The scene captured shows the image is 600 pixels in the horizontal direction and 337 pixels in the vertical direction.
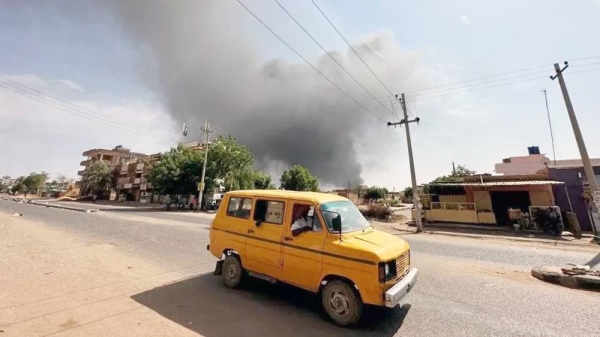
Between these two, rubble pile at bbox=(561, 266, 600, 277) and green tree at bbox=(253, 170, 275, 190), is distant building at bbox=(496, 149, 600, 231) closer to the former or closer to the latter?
rubble pile at bbox=(561, 266, 600, 277)

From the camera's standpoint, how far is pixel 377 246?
4254 mm

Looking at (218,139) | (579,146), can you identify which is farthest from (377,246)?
(218,139)

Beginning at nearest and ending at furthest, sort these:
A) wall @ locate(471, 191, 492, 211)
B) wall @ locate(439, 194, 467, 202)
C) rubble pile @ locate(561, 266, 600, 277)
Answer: rubble pile @ locate(561, 266, 600, 277) → wall @ locate(471, 191, 492, 211) → wall @ locate(439, 194, 467, 202)

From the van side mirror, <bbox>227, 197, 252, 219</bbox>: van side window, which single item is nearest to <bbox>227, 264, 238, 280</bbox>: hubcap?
<bbox>227, 197, 252, 219</bbox>: van side window

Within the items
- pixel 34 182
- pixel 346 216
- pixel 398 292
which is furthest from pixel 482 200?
pixel 34 182

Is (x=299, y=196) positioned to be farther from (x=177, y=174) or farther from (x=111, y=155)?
(x=111, y=155)

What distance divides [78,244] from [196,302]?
8.43 metres

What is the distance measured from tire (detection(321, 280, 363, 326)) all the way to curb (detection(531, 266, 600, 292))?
6.19 m

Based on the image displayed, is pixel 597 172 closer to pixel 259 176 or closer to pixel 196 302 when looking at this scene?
pixel 196 302

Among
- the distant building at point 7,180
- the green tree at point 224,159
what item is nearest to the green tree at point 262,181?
the green tree at point 224,159

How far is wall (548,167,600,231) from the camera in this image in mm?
17453

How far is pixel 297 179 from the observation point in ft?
216

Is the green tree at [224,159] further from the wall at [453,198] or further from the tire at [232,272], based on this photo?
the tire at [232,272]

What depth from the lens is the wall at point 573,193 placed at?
17453 millimetres
